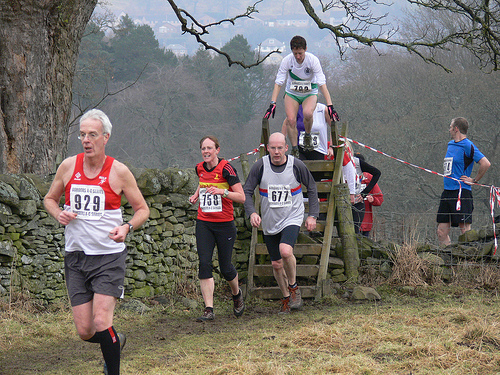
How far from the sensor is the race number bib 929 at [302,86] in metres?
7.97

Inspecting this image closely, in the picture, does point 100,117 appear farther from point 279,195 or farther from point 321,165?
point 321,165

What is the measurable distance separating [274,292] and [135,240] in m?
1.89

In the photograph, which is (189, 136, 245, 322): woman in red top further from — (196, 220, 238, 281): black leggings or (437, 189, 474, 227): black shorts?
(437, 189, 474, 227): black shorts

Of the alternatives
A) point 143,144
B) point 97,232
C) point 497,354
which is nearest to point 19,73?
point 97,232

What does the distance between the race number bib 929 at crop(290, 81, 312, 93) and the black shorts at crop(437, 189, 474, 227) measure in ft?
8.30

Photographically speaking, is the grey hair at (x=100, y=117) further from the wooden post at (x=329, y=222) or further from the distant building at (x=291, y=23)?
the distant building at (x=291, y=23)

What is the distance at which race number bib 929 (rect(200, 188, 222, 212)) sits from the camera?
6395 millimetres

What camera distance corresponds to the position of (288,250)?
21.7 feet

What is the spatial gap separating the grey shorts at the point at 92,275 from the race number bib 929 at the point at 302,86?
4.49 metres

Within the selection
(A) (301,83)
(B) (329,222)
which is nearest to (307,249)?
(B) (329,222)

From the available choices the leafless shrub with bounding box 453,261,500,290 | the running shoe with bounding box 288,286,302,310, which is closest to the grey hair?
the running shoe with bounding box 288,286,302,310

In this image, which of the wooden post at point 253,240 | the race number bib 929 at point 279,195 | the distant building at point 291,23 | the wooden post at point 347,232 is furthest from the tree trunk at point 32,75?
the distant building at point 291,23

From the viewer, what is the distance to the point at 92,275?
13.4 feet

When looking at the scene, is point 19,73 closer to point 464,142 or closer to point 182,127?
point 464,142
